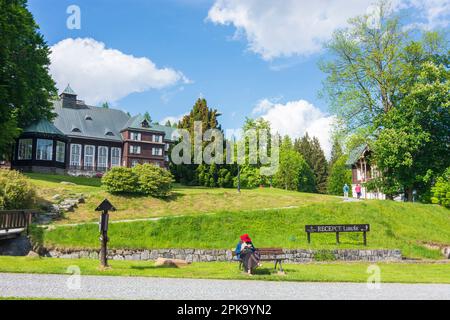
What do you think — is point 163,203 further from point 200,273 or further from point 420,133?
point 420,133

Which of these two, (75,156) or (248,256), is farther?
(75,156)

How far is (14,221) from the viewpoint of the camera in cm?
2156

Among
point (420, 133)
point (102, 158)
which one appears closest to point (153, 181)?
point (420, 133)

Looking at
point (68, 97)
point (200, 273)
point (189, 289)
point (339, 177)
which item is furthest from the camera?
point (339, 177)

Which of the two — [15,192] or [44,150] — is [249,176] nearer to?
[44,150]

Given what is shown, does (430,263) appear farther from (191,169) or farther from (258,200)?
(191,169)

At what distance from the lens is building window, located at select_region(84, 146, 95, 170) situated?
213 ft

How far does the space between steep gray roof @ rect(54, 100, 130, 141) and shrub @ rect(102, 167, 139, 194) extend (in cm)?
3597

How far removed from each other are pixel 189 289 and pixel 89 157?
5787 centimetres

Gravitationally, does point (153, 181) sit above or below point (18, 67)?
below

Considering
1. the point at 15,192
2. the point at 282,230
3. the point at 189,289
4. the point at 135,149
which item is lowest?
the point at 189,289

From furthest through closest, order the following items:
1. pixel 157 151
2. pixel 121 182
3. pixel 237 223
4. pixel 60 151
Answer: pixel 157 151
pixel 60 151
pixel 121 182
pixel 237 223

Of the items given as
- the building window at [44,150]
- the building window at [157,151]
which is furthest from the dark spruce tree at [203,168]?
the building window at [157,151]

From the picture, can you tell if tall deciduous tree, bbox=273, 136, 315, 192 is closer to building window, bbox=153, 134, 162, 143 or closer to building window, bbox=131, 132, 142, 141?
building window, bbox=153, 134, 162, 143
